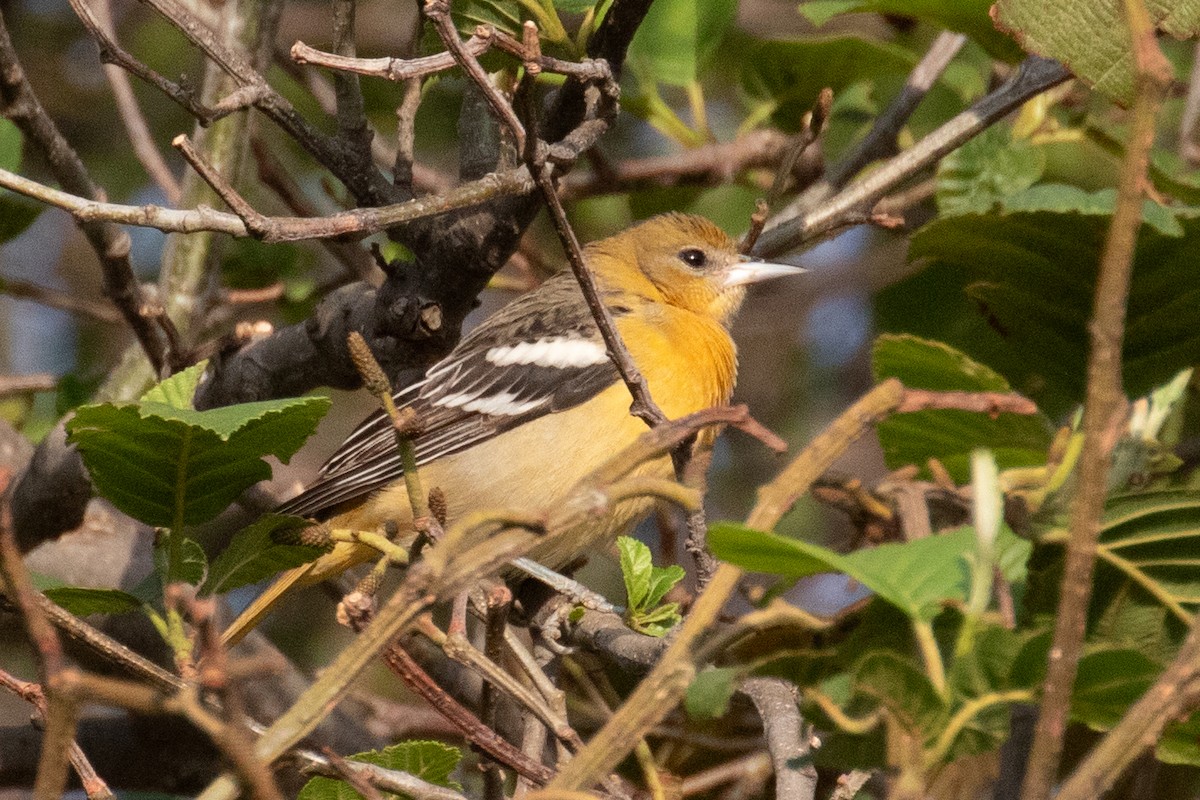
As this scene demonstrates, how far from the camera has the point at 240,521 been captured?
430 centimetres

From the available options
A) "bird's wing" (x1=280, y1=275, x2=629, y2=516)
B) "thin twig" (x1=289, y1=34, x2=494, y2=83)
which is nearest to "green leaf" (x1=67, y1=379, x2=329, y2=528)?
"thin twig" (x1=289, y1=34, x2=494, y2=83)

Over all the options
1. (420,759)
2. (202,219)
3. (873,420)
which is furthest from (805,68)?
(873,420)

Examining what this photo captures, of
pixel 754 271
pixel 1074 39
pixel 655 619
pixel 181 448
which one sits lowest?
pixel 181 448

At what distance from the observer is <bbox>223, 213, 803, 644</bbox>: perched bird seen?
3748 millimetres

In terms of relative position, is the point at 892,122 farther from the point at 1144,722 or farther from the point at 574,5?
the point at 1144,722

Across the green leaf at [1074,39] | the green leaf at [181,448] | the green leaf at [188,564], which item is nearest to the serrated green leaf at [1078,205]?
the green leaf at [1074,39]

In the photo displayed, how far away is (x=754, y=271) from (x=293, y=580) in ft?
5.64

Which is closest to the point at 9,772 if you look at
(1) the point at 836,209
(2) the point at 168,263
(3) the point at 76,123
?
(2) the point at 168,263

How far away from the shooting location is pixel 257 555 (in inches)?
85.5

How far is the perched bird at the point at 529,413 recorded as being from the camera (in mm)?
3748

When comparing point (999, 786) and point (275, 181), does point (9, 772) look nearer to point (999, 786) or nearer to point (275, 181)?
point (275, 181)

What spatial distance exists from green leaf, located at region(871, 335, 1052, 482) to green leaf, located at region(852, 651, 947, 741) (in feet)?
2.98

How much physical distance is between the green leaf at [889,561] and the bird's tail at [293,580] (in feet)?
7.02

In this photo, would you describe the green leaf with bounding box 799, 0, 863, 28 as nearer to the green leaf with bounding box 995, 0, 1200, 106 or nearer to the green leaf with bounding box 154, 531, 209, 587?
the green leaf with bounding box 995, 0, 1200, 106
